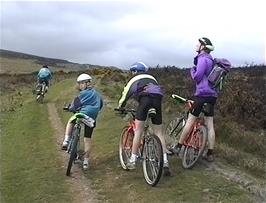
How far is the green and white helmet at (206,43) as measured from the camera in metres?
10.3

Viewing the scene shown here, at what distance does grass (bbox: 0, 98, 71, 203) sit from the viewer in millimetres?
10203

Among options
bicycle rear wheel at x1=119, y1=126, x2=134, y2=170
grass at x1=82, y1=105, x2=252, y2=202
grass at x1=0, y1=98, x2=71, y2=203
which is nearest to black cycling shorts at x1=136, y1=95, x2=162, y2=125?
bicycle rear wheel at x1=119, y1=126, x2=134, y2=170

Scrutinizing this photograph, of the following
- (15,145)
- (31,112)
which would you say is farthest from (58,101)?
(15,145)

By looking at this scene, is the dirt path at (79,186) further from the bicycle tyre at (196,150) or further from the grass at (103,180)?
the bicycle tyre at (196,150)

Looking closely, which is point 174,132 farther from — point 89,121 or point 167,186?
point 167,186

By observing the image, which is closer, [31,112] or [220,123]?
[220,123]

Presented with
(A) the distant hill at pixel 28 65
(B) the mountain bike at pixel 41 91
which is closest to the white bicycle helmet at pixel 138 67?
(B) the mountain bike at pixel 41 91

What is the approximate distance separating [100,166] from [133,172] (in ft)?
4.41

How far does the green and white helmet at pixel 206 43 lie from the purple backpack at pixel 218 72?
0.87ft

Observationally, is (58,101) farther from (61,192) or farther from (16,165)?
(61,192)

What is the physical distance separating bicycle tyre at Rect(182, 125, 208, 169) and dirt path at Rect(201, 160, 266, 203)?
36 centimetres

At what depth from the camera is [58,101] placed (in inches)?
1123

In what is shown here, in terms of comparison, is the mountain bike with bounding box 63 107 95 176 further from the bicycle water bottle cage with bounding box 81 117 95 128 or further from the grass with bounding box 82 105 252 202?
the grass with bounding box 82 105 252 202

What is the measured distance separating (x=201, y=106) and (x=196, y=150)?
35.3 inches
